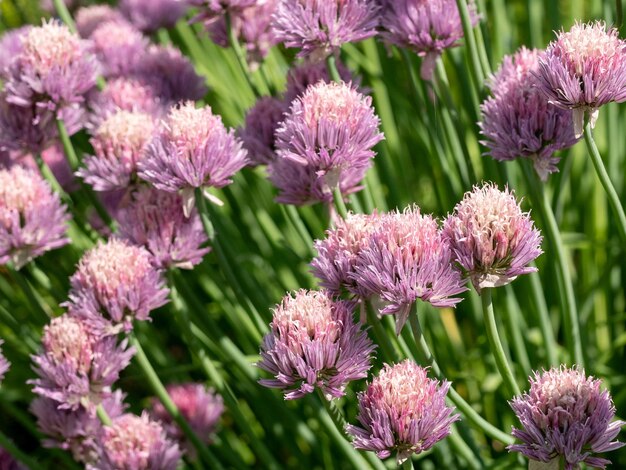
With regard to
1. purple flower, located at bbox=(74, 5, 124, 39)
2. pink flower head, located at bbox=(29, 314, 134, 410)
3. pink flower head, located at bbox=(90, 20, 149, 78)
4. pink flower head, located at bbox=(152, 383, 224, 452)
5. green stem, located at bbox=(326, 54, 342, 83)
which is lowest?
pink flower head, located at bbox=(152, 383, 224, 452)

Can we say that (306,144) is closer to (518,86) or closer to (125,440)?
(518,86)

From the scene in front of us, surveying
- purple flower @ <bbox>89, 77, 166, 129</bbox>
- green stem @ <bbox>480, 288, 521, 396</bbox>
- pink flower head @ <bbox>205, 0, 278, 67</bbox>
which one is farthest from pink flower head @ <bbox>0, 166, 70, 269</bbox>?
green stem @ <bbox>480, 288, 521, 396</bbox>

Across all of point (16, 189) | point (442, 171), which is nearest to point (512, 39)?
point (442, 171)

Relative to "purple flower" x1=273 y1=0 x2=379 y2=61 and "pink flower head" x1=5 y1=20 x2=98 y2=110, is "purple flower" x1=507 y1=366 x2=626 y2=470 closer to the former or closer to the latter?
"purple flower" x1=273 y1=0 x2=379 y2=61

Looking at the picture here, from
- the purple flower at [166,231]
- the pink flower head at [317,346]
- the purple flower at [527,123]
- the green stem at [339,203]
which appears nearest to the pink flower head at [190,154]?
the purple flower at [166,231]

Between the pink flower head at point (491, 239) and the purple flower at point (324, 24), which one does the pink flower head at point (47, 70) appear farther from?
the pink flower head at point (491, 239)

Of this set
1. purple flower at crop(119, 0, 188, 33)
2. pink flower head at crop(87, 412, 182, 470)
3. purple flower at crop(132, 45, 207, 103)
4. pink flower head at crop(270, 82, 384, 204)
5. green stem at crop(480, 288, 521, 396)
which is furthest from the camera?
purple flower at crop(119, 0, 188, 33)
